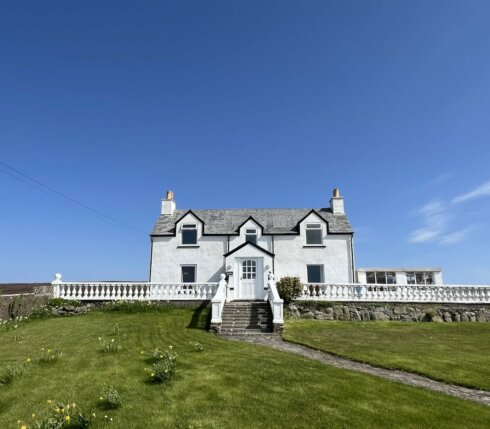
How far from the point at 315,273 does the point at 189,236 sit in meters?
9.97

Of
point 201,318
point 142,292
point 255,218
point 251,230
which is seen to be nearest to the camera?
point 201,318

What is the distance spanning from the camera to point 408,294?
20844 mm

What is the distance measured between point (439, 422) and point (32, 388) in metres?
8.73

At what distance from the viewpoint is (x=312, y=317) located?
66.6 ft

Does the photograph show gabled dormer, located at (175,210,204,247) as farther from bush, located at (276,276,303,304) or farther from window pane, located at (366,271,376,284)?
window pane, located at (366,271,376,284)

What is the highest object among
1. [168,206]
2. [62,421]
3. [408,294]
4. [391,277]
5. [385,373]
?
[168,206]

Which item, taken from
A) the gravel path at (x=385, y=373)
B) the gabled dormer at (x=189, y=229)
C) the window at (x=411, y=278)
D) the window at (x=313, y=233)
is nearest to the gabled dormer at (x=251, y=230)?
the gabled dormer at (x=189, y=229)

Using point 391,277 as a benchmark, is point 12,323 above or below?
below

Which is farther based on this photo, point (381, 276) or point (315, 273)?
point (381, 276)

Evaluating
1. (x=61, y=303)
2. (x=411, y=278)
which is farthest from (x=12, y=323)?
(x=411, y=278)

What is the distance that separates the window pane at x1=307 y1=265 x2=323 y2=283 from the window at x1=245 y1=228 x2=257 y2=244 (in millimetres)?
4571

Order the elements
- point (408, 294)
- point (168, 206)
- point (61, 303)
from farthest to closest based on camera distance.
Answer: point (168, 206) → point (408, 294) → point (61, 303)

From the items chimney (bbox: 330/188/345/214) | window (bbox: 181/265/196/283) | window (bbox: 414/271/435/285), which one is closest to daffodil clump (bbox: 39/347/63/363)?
window (bbox: 181/265/196/283)

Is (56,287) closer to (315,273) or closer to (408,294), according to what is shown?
(315,273)
